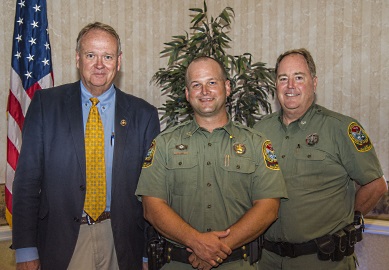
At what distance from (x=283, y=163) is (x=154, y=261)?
86 centimetres

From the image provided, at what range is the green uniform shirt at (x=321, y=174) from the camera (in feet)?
7.43

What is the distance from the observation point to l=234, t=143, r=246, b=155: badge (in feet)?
6.95

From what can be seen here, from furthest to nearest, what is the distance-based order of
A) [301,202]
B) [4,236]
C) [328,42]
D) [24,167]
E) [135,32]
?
1. [135,32]
2. [328,42]
3. [4,236]
4. [301,202]
5. [24,167]

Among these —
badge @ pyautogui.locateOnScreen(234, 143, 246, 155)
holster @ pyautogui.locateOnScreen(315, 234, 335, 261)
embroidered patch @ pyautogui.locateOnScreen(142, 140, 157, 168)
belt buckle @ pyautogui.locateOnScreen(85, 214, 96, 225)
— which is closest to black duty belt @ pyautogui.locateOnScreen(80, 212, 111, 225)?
belt buckle @ pyautogui.locateOnScreen(85, 214, 96, 225)

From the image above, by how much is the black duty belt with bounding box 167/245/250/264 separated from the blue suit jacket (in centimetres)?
27

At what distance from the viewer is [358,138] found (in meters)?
2.32

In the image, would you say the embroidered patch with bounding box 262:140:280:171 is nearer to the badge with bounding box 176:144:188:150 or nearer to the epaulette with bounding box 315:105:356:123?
the badge with bounding box 176:144:188:150

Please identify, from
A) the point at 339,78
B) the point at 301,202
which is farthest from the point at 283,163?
the point at 339,78

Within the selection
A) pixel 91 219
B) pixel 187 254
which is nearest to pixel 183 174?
pixel 187 254

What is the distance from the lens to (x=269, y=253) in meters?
2.35

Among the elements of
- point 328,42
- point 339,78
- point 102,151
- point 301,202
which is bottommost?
point 301,202

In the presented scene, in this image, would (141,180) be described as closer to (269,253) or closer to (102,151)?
(102,151)

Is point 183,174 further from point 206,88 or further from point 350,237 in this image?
point 350,237

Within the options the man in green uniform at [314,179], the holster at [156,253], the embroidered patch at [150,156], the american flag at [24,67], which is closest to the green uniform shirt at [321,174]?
the man in green uniform at [314,179]
